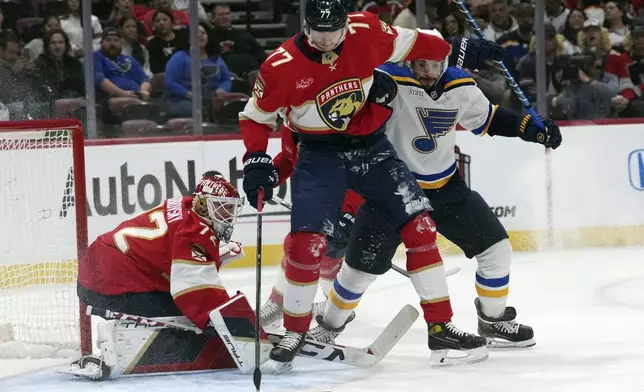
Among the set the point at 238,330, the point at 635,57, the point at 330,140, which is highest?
the point at 635,57

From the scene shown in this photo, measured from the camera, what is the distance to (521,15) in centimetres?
692

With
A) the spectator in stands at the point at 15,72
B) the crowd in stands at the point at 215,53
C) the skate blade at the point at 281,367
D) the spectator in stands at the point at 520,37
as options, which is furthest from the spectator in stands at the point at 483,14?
the skate blade at the point at 281,367

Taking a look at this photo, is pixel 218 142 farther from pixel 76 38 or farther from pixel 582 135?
pixel 582 135

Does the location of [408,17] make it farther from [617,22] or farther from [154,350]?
[154,350]

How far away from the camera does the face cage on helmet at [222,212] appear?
12.7 ft

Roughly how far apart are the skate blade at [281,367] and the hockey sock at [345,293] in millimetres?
425

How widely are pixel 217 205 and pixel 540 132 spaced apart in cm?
121

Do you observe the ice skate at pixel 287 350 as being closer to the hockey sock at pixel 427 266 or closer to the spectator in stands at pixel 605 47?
the hockey sock at pixel 427 266

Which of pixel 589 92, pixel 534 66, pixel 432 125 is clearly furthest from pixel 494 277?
pixel 589 92

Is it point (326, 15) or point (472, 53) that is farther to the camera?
point (472, 53)

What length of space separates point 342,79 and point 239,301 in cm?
80

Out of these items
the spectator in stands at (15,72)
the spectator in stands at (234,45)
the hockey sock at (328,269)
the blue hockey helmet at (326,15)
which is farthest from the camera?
the spectator in stands at (234,45)

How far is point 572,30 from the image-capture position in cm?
704

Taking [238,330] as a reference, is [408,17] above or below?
above
